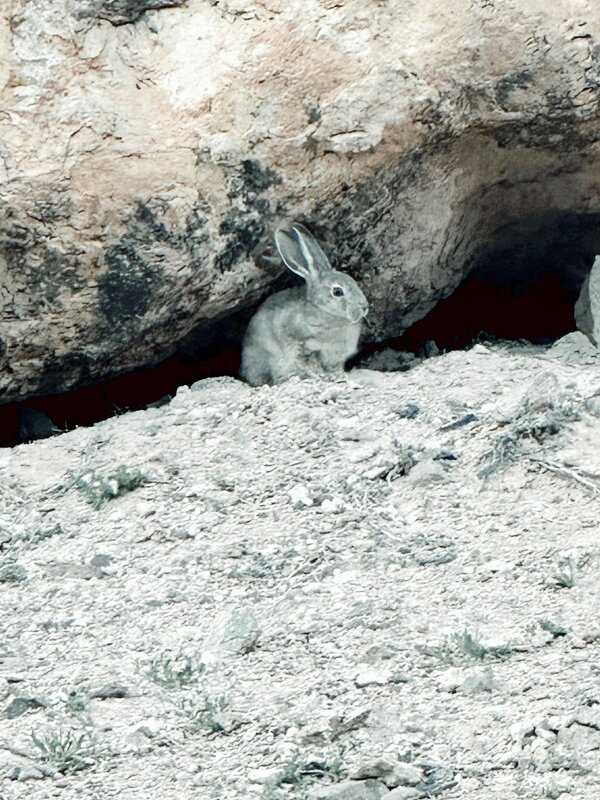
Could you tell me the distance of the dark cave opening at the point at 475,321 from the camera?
7.86 meters

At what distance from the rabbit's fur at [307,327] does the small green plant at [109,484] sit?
1.45m

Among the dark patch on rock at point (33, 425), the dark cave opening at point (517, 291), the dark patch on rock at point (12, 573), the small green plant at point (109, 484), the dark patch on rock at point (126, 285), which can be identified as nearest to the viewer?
the dark patch on rock at point (12, 573)

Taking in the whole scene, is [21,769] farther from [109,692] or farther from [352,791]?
[352,791]

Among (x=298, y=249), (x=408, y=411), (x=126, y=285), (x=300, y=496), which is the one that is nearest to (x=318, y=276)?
(x=298, y=249)

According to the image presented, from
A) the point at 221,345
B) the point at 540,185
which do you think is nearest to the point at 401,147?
the point at 540,185

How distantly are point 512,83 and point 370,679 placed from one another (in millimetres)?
3309

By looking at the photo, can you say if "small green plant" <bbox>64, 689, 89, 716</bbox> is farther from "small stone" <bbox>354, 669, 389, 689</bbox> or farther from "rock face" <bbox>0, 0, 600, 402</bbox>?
"rock face" <bbox>0, 0, 600, 402</bbox>

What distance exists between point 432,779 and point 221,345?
3.88m

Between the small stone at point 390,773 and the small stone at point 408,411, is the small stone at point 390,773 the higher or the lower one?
the higher one

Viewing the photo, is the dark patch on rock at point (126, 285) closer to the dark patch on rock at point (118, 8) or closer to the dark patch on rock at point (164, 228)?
the dark patch on rock at point (164, 228)

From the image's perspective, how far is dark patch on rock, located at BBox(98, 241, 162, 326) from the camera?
23.1ft

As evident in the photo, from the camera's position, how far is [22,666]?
5109 millimetres

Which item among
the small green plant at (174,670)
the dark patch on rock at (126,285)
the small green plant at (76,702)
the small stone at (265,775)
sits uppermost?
the dark patch on rock at (126,285)

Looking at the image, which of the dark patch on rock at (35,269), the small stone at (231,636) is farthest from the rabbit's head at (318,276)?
the small stone at (231,636)
